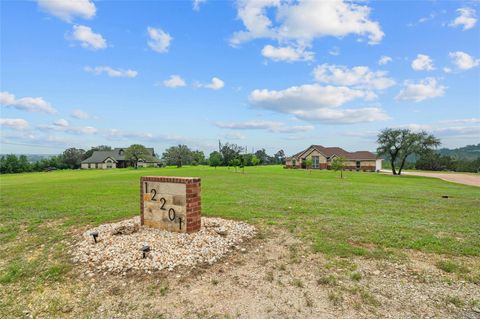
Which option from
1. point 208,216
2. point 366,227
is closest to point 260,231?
point 208,216

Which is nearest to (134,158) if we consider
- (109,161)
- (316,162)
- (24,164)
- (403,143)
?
(109,161)

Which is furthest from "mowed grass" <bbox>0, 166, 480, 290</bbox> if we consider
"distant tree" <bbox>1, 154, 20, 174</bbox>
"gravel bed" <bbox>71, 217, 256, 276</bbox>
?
"distant tree" <bbox>1, 154, 20, 174</bbox>

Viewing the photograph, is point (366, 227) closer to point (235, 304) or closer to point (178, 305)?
point (235, 304)

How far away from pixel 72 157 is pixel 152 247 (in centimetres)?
8914

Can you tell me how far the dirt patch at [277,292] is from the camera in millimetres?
3426

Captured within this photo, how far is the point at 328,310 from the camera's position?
135 inches

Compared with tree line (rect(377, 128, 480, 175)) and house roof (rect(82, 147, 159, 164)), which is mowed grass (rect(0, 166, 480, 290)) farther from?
house roof (rect(82, 147, 159, 164))

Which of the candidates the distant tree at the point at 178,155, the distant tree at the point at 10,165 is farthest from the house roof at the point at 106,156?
the distant tree at the point at 10,165

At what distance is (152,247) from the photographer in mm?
5426

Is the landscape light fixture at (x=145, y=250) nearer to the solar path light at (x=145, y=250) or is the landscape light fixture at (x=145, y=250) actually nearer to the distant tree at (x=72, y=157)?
the solar path light at (x=145, y=250)

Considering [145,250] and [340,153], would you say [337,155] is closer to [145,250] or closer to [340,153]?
[340,153]

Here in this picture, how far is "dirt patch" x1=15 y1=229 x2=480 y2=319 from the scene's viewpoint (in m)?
3.43

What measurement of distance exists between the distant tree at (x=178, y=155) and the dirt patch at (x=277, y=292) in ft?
249

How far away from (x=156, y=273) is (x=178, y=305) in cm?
Answer: 107
